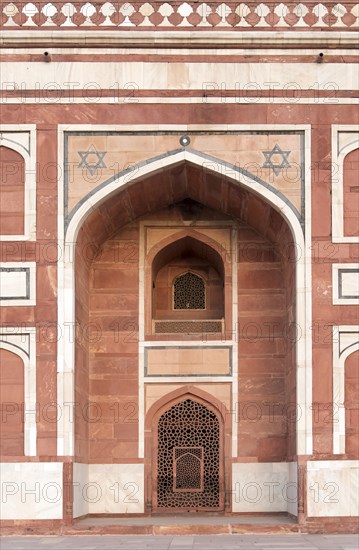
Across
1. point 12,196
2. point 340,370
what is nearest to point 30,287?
point 12,196

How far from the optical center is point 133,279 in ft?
41.6

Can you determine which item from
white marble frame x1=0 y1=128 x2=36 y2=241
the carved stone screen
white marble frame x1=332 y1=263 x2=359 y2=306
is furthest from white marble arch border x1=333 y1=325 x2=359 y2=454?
white marble frame x1=0 y1=128 x2=36 y2=241

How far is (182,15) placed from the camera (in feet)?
38.1

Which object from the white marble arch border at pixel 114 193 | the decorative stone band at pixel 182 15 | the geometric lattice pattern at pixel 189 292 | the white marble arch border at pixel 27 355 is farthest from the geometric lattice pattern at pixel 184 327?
the decorative stone band at pixel 182 15

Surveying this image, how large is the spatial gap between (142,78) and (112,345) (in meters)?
3.23

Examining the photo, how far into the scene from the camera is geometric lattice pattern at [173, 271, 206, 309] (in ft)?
42.7

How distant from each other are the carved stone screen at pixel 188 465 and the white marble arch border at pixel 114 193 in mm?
1610

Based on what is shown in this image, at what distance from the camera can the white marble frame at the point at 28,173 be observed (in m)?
11.3

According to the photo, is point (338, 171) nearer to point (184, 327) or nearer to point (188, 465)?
point (184, 327)

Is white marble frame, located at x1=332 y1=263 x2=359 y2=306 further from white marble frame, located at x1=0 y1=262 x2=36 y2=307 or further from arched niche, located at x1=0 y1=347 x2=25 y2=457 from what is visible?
arched niche, located at x1=0 y1=347 x2=25 y2=457

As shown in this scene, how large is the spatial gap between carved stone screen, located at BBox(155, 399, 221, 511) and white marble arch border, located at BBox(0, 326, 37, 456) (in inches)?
75.9

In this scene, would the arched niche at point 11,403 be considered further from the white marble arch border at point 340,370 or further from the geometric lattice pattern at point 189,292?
the white marble arch border at point 340,370

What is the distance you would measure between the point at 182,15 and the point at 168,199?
2.18 meters

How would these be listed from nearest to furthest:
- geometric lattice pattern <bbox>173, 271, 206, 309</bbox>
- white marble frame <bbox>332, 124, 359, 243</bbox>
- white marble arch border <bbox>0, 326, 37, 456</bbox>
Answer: white marble arch border <bbox>0, 326, 37, 456</bbox> → white marble frame <bbox>332, 124, 359, 243</bbox> → geometric lattice pattern <bbox>173, 271, 206, 309</bbox>
